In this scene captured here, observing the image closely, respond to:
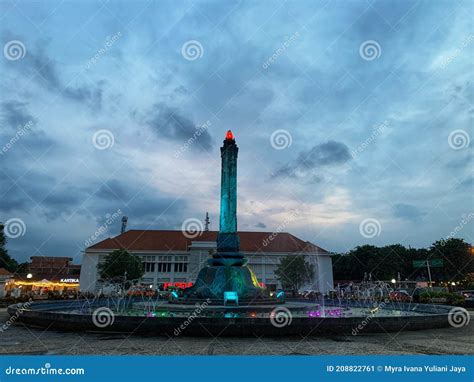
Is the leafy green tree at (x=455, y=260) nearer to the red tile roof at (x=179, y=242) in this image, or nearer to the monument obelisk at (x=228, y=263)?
the red tile roof at (x=179, y=242)

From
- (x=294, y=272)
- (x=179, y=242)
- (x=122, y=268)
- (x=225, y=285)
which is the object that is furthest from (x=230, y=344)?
(x=179, y=242)

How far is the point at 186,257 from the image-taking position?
196ft

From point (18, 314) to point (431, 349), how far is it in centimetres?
1306

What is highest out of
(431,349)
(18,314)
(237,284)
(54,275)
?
(54,275)

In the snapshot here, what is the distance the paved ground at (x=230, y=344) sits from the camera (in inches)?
287

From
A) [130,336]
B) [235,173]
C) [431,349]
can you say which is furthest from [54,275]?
[431,349]

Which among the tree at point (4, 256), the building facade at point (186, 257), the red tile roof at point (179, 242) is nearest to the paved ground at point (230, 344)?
the tree at point (4, 256)

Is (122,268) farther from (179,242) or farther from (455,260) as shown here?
(455,260)

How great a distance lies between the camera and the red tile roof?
6012 cm

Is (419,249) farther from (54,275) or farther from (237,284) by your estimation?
(54,275)

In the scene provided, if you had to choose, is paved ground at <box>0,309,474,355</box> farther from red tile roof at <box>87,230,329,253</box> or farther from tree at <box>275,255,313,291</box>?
red tile roof at <box>87,230,329,253</box>

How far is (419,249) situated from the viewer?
69188 millimetres

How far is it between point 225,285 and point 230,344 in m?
9.23

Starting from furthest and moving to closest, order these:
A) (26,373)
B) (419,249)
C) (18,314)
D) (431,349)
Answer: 1. (419,249)
2. (18,314)
3. (431,349)
4. (26,373)
